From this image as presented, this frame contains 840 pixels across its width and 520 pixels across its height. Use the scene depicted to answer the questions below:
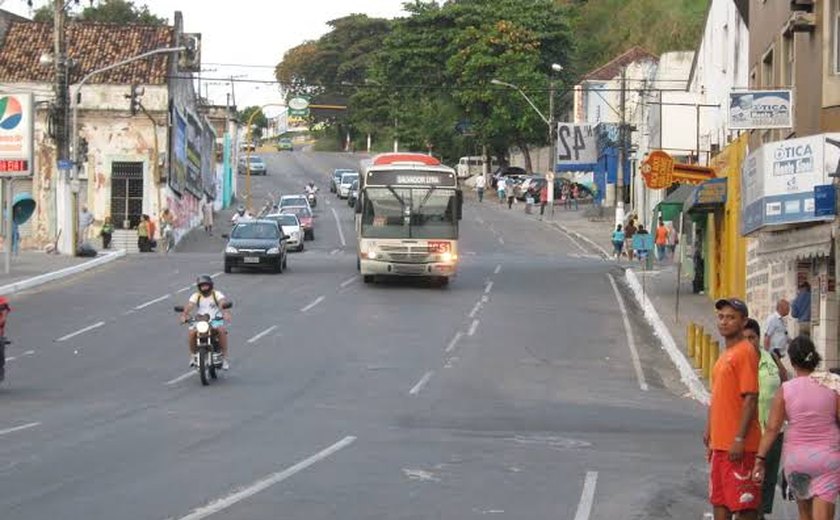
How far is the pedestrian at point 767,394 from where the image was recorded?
36.2 ft

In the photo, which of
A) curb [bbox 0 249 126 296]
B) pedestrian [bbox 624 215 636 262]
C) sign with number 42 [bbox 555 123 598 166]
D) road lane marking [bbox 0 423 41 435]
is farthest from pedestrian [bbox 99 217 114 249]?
road lane marking [bbox 0 423 41 435]

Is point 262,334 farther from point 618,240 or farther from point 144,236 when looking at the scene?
point 144,236

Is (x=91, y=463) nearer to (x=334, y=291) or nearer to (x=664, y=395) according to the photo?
(x=664, y=395)

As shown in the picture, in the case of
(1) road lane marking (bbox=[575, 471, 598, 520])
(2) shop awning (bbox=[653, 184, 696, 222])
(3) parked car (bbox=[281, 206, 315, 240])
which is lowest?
(1) road lane marking (bbox=[575, 471, 598, 520])

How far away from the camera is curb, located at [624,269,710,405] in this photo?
2498 cm

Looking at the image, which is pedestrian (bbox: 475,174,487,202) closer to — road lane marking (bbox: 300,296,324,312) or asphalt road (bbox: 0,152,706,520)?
asphalt road (bbox: 0,152,706,520)

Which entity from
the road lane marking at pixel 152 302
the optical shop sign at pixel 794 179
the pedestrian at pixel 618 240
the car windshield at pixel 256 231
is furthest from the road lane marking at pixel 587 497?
the pedestrian at pixel 618 240

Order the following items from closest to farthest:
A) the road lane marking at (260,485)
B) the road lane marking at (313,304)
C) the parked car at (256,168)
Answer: the road lane marking at (260,485), the road lane marking at (313,304), the parked car at (256,168)

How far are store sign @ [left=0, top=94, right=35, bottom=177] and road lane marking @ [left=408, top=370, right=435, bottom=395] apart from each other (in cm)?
2257

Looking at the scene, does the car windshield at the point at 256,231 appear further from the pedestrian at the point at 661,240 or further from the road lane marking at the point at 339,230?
the road lane marking at the point at 339,230

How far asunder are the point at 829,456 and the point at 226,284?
106ft

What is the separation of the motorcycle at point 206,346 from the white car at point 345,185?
230ft

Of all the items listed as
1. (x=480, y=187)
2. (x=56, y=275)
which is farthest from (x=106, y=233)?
(x=480, y=187)

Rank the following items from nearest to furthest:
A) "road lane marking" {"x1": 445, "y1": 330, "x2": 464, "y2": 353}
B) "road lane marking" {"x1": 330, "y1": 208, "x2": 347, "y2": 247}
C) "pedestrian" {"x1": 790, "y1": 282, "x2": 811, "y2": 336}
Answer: "pedestrian" {"x1": 790, "y1": 282, "x2": 811, "y2": 336} < "road lane marking" {"x1": 445, "y1": 330, "x2": 464, "y2": 353} < "road lane marking" {"x1": 330, "y1": 208, "x2": 347, "y2": 247}
